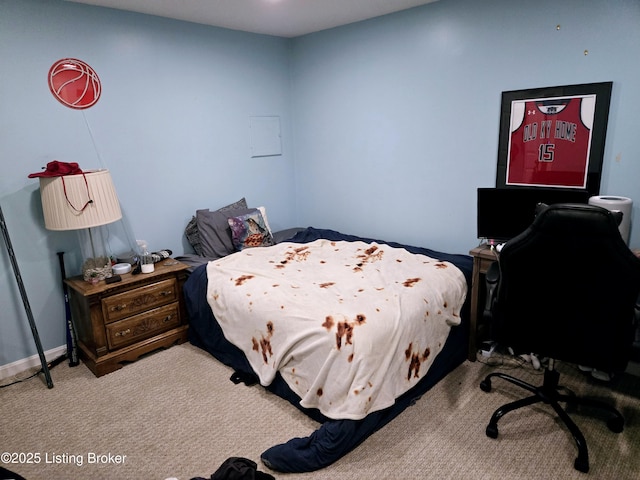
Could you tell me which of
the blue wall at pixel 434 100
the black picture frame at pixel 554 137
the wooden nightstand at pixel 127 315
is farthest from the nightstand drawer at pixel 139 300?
the black picture frame at pixel 554 137

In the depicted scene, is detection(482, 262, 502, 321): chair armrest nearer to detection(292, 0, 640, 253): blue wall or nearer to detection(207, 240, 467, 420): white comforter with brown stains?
detection(207, 240, 467, 420): white comforter with brown stains

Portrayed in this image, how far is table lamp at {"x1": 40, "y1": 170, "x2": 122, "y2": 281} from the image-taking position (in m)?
2.54

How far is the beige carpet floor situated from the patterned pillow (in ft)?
3.68

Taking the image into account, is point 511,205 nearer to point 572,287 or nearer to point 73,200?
point 572,287

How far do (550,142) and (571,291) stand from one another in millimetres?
1292

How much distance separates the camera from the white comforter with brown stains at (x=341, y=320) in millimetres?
2001

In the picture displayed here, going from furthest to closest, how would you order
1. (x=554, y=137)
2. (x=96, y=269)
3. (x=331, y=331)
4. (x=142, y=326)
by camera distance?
(x=142, y=326)
(x=96, y=269)
(x=554, y=137)
(x=331, y=331)

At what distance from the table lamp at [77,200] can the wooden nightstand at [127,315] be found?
430mm

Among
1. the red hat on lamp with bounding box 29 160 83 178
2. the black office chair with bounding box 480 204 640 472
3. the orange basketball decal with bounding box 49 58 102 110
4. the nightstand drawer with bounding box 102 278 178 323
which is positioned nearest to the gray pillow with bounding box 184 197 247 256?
the nightstand drawer with bounding box 102 278 178 323

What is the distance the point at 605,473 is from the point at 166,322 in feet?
8.92

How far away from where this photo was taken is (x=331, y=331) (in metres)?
2.04

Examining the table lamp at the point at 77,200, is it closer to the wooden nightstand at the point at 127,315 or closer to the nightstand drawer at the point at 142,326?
the wooden nightstand at the point at 127,315

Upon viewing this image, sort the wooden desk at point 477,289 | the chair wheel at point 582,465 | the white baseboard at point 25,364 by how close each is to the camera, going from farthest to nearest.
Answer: the white baseboard at point 25,364, the wooden desk at point 477,289, the chair wheel at point 582,465

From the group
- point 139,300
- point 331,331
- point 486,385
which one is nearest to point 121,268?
point 139,300
